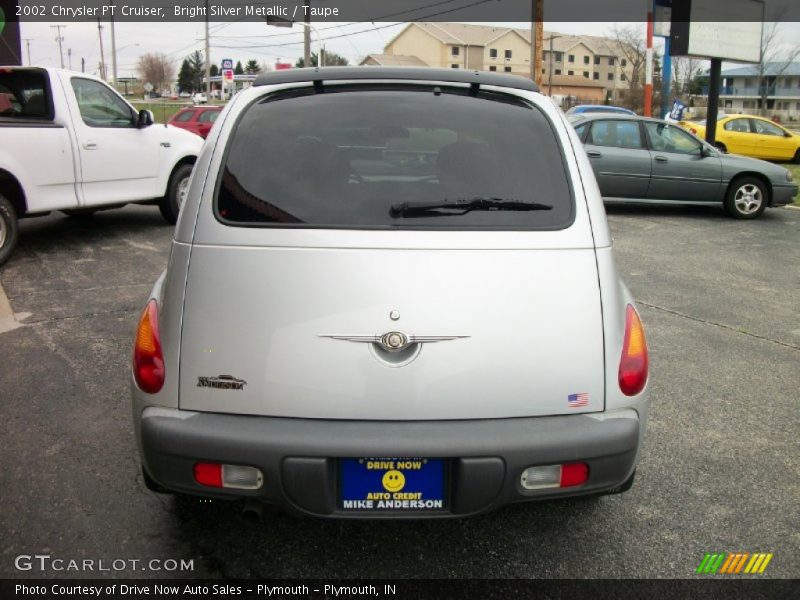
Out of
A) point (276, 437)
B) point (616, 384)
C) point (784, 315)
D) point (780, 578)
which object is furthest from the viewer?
point (784, 315)

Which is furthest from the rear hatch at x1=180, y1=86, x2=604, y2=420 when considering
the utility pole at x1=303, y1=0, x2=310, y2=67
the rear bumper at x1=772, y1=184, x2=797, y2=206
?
the utility pole at x1=303, y1=0, x2=310, y2=67

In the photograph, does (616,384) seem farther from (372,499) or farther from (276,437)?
(276,437)

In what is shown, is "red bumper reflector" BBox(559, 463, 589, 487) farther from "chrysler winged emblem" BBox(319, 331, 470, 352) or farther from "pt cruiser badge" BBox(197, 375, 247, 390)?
"pt cruiser badge" BBox(197, 375, 247, 390)

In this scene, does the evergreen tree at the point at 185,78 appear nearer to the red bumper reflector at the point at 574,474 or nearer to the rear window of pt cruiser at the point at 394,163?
the rear window of pt cruiser at the point at 394,163

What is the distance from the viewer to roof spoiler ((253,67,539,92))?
273 centimetres

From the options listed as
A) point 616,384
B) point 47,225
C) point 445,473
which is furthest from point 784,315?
point 47,225

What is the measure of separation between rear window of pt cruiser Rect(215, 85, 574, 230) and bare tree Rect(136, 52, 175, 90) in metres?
79.9

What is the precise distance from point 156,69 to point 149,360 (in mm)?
85065

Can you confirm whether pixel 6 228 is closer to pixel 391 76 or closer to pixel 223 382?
pixel 391 76

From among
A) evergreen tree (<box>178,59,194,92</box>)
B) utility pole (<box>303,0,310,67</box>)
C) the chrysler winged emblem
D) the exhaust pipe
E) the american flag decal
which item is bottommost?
the exhaust pipe

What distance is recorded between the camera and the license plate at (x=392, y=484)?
214 cm

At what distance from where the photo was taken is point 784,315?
5770 mm

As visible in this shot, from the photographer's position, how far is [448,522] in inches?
109

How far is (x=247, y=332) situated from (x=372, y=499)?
64cm
